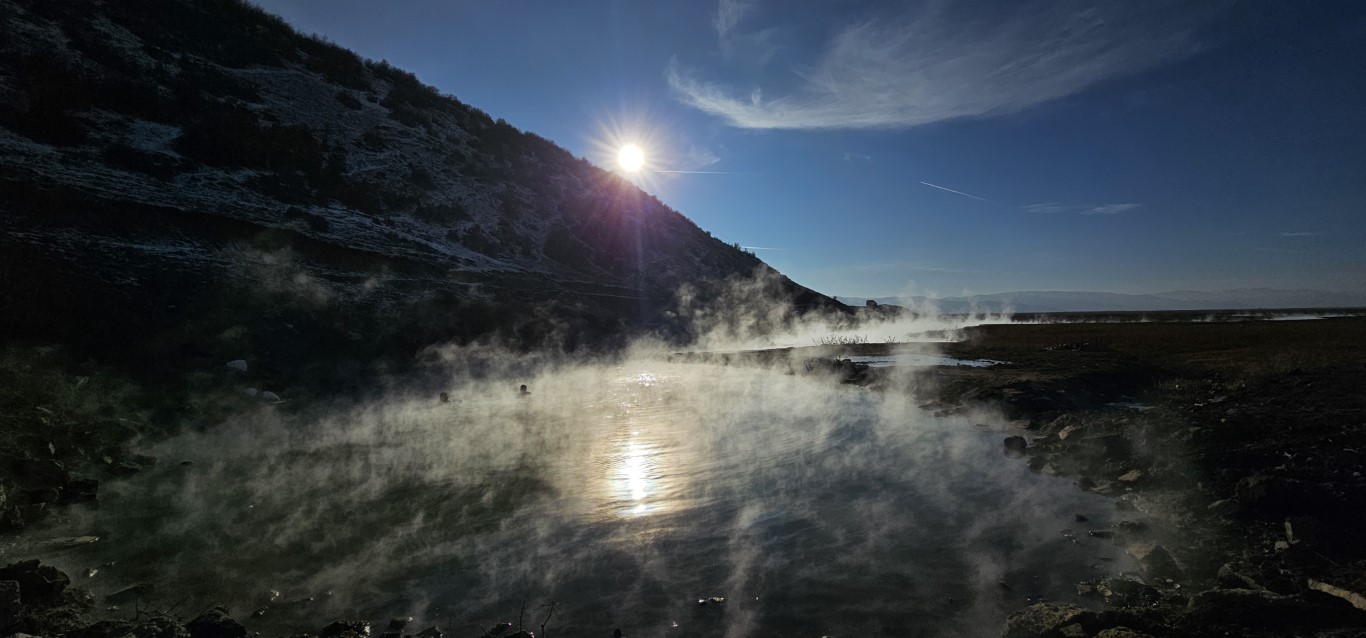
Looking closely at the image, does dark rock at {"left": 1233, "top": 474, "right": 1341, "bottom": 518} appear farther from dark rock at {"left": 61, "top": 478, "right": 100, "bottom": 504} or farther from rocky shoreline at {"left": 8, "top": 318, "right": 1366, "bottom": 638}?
dark rock at {"left": 61, "top": 478, "right": 100, "bottom": 504}

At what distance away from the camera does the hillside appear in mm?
17797

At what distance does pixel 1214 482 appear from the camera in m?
9.20

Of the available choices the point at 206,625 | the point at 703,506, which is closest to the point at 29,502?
the point at 206,625

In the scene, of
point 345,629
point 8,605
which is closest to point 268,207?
point 8,605

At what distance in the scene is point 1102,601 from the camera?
6434 millimetres

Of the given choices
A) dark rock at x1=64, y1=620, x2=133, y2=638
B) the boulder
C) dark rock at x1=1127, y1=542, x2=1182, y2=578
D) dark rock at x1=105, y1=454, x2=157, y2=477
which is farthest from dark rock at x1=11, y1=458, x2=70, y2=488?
the boulder

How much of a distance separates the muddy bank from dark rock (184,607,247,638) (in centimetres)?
801

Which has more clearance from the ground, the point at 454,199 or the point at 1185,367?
the point at 454,199

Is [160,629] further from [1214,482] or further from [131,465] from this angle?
[1214,482]

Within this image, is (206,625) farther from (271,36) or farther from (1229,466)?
(271,36)

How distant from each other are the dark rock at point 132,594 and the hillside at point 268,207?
40.8 feet

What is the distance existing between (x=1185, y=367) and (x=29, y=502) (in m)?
33.0

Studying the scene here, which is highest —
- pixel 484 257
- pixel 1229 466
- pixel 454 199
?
pixel 454 199

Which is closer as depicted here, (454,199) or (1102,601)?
(1102,601)
